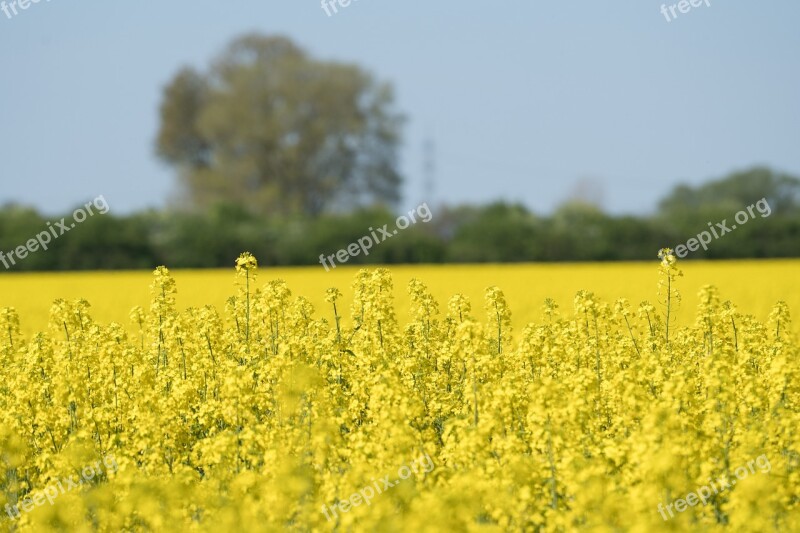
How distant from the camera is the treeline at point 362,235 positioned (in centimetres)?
5488

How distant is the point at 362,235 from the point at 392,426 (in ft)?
162

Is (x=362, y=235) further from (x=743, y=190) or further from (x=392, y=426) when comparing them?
(x=743, y=190)

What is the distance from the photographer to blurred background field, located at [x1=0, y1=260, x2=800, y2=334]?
76.9ft

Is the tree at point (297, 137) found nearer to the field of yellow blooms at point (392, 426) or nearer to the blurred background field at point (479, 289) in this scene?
the blurred background field at point (479, 289)

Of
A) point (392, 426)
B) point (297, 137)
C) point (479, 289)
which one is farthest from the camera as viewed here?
point (297, 137)

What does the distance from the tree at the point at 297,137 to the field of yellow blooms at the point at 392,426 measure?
215 feet

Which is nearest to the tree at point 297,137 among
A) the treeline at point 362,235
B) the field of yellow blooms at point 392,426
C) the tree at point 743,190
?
the treeline at point 362,235

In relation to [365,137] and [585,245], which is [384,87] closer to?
[365,137]

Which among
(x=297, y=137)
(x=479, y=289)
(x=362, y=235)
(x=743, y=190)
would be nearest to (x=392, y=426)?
(x=479, y=289)

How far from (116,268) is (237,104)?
92.1ft

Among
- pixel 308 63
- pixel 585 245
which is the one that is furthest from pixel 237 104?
pixel 585 245

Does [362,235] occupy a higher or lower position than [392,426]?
higher

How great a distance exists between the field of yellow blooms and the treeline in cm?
4226

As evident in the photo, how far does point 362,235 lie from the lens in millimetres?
56812
